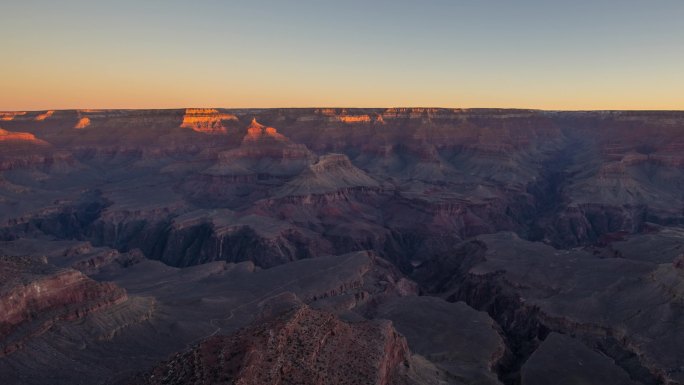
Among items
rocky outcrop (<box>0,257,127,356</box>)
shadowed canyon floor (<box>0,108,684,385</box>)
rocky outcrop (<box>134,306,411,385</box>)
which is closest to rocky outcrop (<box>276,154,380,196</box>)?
shadowed canyon floor (<box>0,108,684,385</box>)

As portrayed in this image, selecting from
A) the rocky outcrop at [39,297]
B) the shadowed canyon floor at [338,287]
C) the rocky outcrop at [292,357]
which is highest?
the rocky outcrop at [292,357]

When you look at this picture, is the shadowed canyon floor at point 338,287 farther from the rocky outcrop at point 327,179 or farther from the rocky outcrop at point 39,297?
the rocky outcrop at point 327,179

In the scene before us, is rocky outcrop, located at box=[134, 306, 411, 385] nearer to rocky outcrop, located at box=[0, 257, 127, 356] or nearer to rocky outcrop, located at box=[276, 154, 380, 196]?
rocky outcrop, located at box=[0, 257, 127, 356]

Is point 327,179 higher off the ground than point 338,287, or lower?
higher

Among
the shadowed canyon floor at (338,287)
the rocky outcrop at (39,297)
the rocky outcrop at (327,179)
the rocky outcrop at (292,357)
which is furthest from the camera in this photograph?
the rocky outcrop at (327,179)

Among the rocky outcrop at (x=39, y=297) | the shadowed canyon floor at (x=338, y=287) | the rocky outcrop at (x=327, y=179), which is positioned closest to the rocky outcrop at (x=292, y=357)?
the shadowed canyon floor at (x=338, y=287)

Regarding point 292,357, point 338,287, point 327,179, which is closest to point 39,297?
point 292,357

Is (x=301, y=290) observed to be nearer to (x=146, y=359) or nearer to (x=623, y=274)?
(x=146, y=359)

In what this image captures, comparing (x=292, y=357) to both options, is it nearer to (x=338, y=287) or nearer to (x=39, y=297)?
(x=39, y=297)
